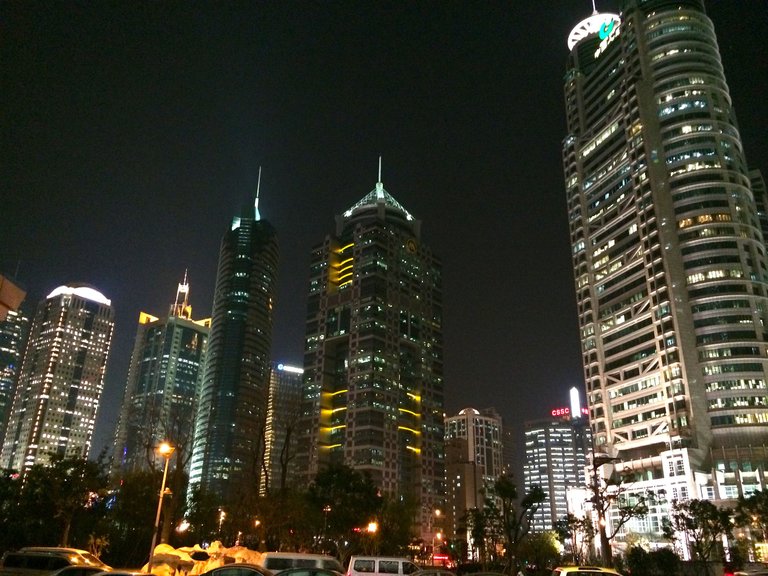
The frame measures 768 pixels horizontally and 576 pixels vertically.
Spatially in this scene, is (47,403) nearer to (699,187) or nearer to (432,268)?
(432,268)

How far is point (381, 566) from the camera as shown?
88.4 ft

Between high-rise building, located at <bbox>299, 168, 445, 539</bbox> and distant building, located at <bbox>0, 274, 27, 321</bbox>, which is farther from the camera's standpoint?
high-rise building, located at <bbox>299, 168, 445, 539</bbox>

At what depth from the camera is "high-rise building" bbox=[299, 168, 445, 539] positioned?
13925 centimetres

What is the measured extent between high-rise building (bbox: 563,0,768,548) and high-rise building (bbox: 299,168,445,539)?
50.1 meters

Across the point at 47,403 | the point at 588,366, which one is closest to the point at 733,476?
the point at 588,366

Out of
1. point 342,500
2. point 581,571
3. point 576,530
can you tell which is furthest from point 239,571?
point 576,530

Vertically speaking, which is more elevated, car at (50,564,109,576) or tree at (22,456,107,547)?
tree at (22,456,107,547)

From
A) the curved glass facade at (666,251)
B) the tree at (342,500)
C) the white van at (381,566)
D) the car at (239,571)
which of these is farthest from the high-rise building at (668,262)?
the car at (239,571)

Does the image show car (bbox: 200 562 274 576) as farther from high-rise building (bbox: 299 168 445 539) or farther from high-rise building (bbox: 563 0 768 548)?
high-rise building (bbox: 299 168 445 539)

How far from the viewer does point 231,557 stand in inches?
1310

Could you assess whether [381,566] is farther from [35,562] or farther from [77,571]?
[35,562]

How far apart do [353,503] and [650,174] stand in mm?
89371

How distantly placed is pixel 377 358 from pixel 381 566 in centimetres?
11840

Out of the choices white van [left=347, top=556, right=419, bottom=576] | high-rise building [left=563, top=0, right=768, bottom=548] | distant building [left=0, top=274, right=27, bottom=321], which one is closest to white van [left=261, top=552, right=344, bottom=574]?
white van [left=347, top=556, right=419, bottom=576]
